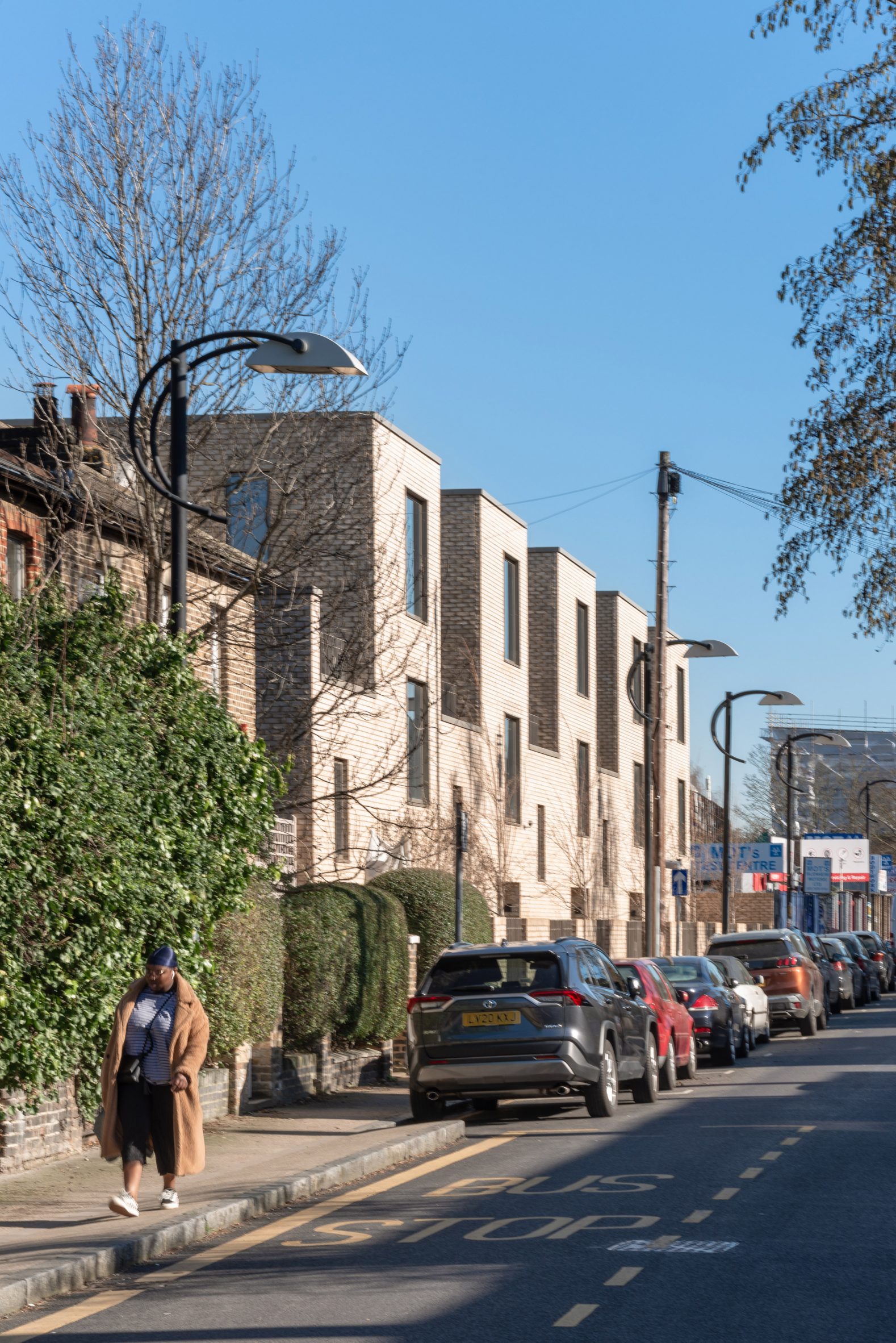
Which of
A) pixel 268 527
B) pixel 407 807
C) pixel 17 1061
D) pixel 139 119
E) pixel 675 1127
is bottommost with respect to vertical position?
pixel 675 1127

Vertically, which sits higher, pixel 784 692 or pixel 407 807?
pixel 784 692

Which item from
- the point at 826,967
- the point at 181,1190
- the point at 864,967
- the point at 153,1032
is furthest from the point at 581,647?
the point at 153,1032

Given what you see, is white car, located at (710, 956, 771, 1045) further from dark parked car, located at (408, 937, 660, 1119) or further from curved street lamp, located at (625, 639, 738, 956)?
dark parked car, located at (408, 937, 660, 1119)

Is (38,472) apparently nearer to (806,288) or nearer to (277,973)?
(277,973)

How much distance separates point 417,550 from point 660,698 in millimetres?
7631

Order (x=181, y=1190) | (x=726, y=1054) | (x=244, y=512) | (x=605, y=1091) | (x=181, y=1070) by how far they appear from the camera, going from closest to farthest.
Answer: (x=181, y=1070)
(x=181, y=1190)
(x=605, y=1091)
(x=726, y=1054)
(x=244, y=512)

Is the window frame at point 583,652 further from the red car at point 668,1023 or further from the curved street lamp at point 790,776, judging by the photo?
the red car at point 668,1023

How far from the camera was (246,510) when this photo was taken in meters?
26.1

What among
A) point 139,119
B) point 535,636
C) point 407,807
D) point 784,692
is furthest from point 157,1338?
point 535,636

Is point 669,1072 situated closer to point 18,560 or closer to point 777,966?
Answer: point 18,560

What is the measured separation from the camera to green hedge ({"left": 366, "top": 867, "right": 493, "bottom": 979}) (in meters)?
23.9

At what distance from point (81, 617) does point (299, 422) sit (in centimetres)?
772

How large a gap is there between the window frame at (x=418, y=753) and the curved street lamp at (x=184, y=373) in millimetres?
22750

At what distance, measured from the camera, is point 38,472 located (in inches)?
824
